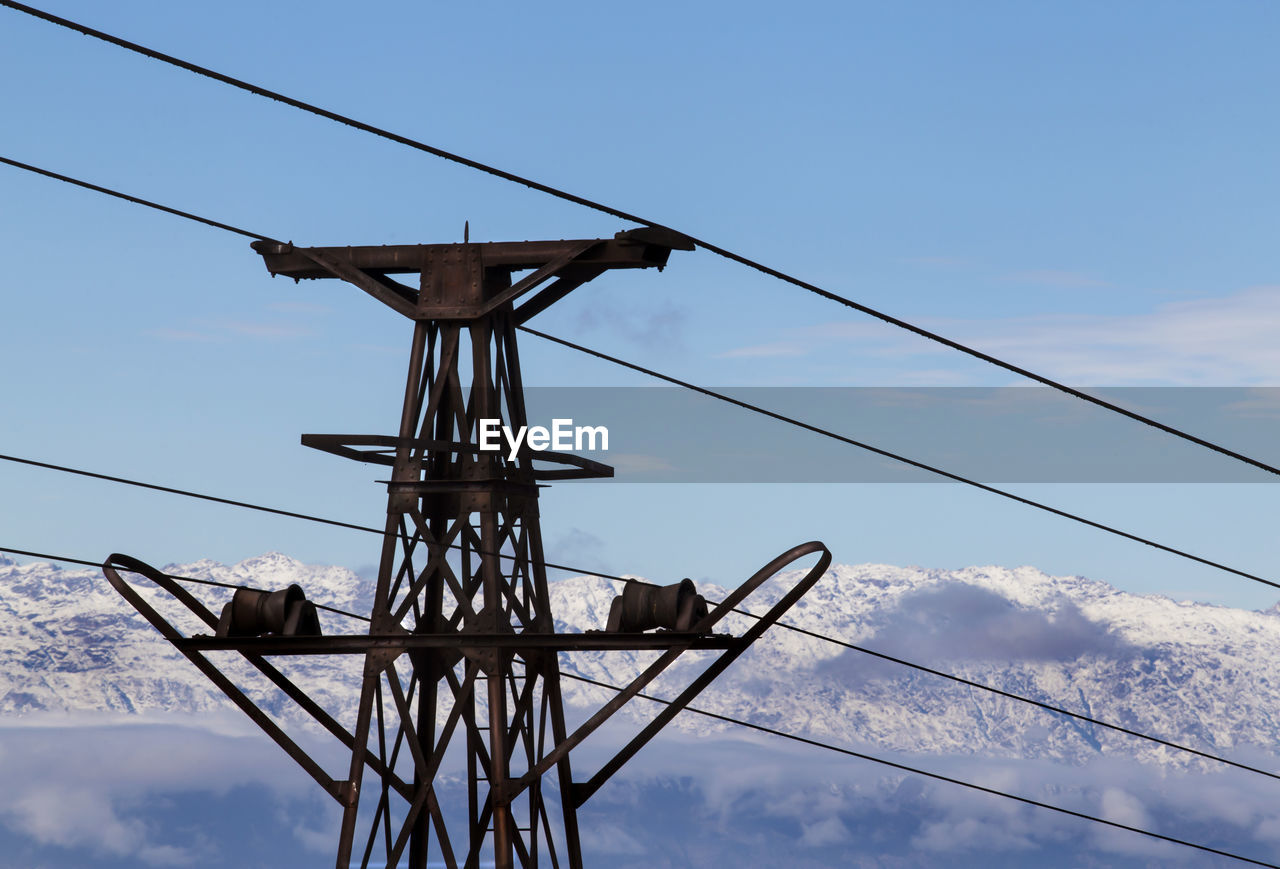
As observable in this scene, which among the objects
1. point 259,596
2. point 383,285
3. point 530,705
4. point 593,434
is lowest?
point 530,705

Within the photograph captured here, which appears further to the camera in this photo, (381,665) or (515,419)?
(515,419)

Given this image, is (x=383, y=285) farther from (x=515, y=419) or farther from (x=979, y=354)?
(x=979, y=354)

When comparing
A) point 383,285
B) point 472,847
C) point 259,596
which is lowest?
point 472,847

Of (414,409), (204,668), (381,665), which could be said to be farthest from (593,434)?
(204,668)

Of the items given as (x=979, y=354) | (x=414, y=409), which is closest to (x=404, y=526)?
(x=414, y=409)

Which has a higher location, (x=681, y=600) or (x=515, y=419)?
(x=515, y=419)

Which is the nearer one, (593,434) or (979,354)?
(979,354)

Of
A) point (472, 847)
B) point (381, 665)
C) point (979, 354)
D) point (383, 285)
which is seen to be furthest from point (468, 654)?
point (979, 354)

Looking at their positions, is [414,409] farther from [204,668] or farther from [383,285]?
[204,668]

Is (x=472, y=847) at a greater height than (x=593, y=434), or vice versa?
(x=593, y=434)
